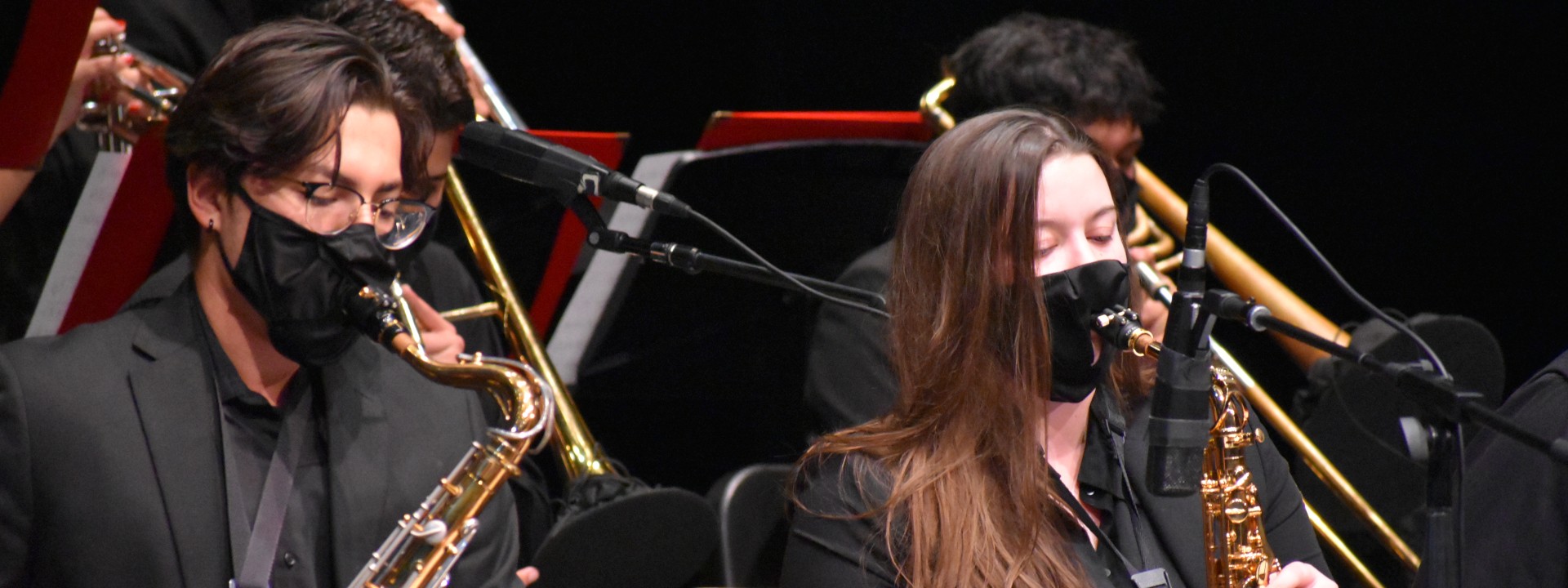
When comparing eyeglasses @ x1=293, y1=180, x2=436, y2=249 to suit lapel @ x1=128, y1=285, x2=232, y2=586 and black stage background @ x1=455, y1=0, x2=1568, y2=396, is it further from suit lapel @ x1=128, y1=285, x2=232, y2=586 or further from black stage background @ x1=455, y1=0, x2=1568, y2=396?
black stage background @ x1=455, y1=0, x2=1568, y2=396

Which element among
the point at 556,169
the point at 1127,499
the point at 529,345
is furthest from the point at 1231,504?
the point at 529,345

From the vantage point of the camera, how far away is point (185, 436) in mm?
2131

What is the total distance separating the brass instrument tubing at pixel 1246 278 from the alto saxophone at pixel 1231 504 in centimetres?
175

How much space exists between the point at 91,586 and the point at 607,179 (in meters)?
0.94

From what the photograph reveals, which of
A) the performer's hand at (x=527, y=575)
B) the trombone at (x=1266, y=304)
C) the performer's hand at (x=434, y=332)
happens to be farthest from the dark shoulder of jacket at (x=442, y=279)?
the trombone at (x=1266, y=304)

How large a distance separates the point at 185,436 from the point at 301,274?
11.9 inches

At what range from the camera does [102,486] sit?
2033mm

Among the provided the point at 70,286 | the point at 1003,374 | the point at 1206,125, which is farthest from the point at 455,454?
the point at 1206,125

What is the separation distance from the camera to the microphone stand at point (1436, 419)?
1396mm

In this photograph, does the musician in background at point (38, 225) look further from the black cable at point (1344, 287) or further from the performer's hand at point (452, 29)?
the black cable at point (1344, 287)

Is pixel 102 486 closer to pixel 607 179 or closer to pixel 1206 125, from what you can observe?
pixel 607 179

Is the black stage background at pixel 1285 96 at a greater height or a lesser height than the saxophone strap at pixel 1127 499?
greater

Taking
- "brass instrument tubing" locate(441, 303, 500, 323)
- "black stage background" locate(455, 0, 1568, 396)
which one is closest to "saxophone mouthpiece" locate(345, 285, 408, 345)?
"brass instrument tubing" locate(441, 303, 500, 323)

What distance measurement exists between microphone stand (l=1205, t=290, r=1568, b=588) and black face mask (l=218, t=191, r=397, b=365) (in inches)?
51.5
